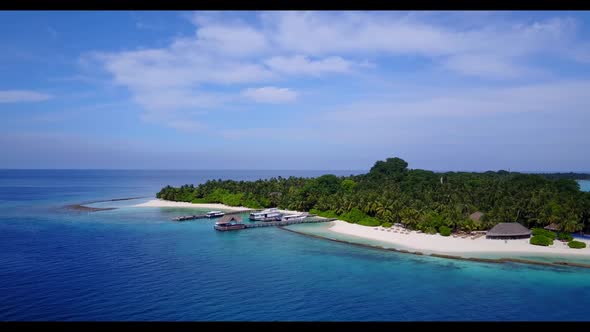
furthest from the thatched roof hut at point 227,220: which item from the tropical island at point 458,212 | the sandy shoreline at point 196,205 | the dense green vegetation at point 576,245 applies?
the dense green vegetation at point 576,245

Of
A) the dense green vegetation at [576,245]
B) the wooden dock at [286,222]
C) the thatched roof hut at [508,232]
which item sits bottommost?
the wooden dock at [286,222]

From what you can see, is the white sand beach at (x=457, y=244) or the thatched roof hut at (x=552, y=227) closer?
the white sand beach at (x=457, y=244)

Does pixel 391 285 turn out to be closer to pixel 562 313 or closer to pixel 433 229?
pixel 562 313

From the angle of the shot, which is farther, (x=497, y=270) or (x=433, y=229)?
(x=433, y=229)

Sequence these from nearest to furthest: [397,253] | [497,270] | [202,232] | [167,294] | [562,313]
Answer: [562,313] < [167,294] < [497,270] < [397,253] < [202,232]

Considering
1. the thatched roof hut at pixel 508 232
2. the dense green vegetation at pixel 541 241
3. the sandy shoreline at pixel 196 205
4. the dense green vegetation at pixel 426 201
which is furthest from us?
the sandy shoreline at pixel 196 205

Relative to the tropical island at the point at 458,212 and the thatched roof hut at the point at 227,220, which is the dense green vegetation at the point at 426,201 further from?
the thatched roof hut at the point at 227,220

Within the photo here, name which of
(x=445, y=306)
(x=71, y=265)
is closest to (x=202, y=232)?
(x=71, y=265)
